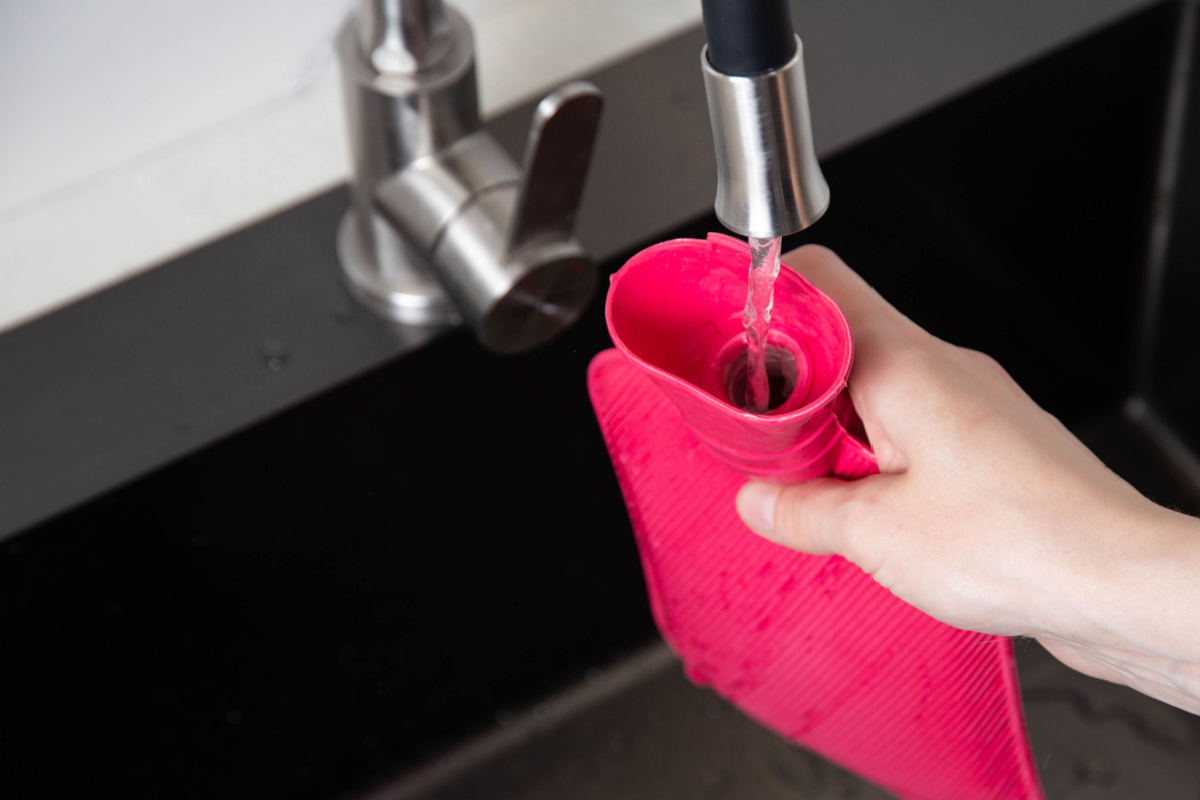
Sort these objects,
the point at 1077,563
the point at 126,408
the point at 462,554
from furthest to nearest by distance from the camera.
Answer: the point at 462,554 < the point at 126,408 < the point at 1077,563

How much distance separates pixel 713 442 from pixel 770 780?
401 mm

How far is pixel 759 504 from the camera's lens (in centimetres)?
40

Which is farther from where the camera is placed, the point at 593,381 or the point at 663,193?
the point at 663,193

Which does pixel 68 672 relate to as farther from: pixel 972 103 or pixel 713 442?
pixel 972 103

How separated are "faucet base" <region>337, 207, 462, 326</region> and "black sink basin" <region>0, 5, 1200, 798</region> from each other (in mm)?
17

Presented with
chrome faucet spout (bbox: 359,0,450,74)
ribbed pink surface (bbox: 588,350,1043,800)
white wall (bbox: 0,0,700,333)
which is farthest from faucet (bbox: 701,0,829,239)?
white wall (bbox: 0,0,700,333)

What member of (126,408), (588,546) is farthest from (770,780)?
(126,408)

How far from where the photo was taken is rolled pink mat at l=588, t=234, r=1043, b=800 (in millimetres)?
335

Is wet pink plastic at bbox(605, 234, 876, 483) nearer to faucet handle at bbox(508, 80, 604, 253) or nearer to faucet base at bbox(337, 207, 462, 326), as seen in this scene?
faucet handle at bbox(508, 80, 604, 253)

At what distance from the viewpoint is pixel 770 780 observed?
700 millimetres

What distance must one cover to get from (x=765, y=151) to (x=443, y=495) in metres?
0.40

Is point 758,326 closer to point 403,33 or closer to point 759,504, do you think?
point 759,504

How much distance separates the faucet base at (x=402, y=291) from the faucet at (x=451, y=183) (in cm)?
2

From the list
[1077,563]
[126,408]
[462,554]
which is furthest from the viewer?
[462,554]
